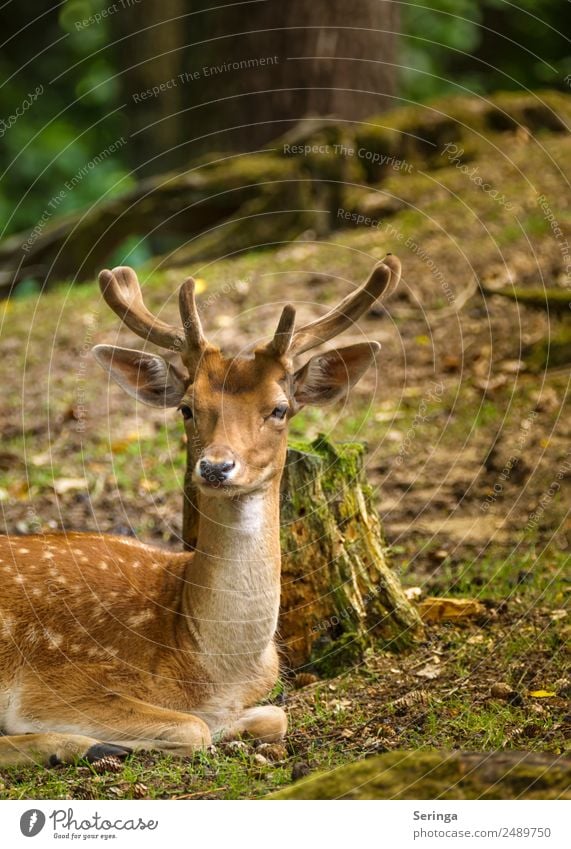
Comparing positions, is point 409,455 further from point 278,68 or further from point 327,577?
point 278,68

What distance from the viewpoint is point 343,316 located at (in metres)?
5.98

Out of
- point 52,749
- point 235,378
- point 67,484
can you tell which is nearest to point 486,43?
point 67,484

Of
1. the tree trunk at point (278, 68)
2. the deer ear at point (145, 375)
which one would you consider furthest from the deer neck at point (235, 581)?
the tree trunk at point (278, 68)

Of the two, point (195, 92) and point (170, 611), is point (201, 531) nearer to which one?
point (170, 611)

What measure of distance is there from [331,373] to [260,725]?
5.52 ft

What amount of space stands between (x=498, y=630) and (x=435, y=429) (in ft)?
9.87

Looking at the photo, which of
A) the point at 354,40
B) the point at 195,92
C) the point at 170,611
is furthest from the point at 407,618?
the point at 195,92

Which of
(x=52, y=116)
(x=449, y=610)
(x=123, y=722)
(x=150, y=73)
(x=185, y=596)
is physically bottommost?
(x=123, y=722)

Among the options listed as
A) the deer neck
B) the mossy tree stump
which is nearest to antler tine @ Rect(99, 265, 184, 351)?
the deer neck

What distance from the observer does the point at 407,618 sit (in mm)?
6668

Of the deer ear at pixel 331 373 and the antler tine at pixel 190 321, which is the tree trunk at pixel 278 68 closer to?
the deer ear at pixel 331 373

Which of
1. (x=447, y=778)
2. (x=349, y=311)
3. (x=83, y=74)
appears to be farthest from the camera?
(x=83, y=74)

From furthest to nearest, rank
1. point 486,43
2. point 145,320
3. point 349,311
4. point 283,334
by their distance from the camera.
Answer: point 486,43 < point 145,320 < point 349,311 < point 283,334

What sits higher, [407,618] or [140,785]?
[407,618]
